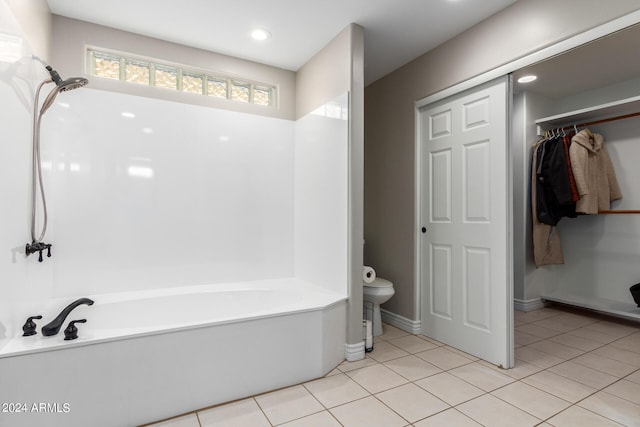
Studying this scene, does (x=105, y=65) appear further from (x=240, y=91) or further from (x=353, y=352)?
(x=353, y=352)

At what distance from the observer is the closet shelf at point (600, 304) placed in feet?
10.1

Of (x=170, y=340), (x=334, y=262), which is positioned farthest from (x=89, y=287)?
(x=334, y=262)

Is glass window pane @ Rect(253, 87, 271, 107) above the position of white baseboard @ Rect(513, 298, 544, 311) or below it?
above

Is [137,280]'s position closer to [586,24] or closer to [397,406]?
[397,406]

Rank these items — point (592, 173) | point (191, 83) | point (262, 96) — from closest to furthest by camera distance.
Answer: point (191, 83) → point (262, 96) → point (592, 173)

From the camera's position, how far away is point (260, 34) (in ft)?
8.31

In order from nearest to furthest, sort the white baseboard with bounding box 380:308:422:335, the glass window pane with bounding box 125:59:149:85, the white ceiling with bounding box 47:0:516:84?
the white ceiling with bounding box 47:0:516:84, the glass window pane with bounding box 125:59:149:85, the white baseboard with bounding box 380:308:422:335

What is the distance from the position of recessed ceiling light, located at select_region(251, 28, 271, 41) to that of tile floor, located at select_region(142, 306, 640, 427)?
255 centimetres

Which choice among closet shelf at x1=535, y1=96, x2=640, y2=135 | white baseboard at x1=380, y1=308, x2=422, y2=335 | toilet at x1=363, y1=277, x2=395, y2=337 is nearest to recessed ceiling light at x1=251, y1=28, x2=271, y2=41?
toilet at x1=363, y1=277, x2=395, y2=337

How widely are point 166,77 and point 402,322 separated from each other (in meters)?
3.03

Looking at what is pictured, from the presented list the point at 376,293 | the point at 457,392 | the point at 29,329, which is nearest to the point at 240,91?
the point at 376,293

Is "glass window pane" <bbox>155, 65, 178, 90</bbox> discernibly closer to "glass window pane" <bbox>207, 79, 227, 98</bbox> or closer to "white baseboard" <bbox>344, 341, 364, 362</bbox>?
"glass window pane" <bbox>207, 79, 227, 98</bbox>

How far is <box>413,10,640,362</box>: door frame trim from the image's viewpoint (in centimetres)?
170

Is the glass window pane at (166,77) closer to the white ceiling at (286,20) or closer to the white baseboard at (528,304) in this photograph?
the white ceiling at (286,20)
